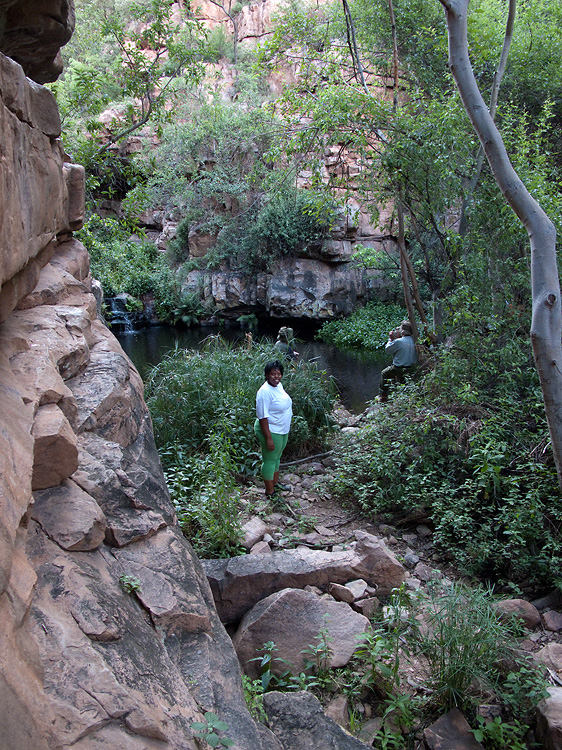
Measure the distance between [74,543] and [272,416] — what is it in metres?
3.55

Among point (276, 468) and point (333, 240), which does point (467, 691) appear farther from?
point (333, 240)

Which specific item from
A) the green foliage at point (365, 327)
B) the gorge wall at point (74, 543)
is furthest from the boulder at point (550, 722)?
the green foliage at point (365, 327)

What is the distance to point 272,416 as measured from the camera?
5445 mm

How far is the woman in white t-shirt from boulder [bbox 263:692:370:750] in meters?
2.98

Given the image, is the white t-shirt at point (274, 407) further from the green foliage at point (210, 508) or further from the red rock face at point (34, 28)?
the red rock face at point (34, 28)

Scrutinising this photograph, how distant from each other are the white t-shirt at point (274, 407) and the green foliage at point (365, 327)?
1098cm

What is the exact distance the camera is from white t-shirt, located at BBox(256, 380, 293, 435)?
17.6 feet

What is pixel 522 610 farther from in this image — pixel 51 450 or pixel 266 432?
pixel 51 450

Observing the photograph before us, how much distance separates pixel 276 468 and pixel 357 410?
4.25 m

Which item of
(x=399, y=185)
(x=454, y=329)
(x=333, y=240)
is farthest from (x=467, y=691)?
(x=333, y=240)

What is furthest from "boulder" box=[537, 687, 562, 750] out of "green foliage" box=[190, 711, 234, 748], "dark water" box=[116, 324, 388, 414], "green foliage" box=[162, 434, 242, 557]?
"dark water" box=[116, 324, 388, 414]

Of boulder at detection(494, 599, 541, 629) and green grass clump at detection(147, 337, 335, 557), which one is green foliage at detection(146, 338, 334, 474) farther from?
boulder at detection(494, 599, 541, 629)

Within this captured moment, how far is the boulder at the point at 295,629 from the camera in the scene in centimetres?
320

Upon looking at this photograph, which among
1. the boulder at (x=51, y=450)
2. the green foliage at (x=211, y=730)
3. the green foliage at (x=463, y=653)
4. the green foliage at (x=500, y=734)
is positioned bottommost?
the green foliage at (x=500, y=734)
